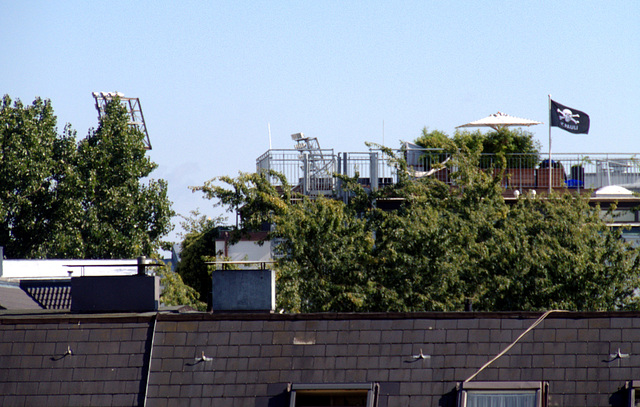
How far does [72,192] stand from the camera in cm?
4659

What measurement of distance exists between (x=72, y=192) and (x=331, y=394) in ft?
119

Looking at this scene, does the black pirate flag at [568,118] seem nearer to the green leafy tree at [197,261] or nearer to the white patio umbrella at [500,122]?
the white patio umbrella at [500,122]

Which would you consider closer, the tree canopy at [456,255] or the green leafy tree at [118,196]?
the tree canopy at [456,255]

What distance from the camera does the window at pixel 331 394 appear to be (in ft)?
41.4

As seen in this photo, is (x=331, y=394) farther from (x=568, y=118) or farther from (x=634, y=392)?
(x=568, y=118)

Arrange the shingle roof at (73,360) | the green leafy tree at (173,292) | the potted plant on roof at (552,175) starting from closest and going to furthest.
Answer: the shingle roof at (73,360) → the green leafy tree at (173,292) → the potted plant on roof at (552,175)

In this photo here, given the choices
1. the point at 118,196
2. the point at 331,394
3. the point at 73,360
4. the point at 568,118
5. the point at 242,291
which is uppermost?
the point at 568,118

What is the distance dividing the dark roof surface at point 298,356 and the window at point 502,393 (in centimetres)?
16

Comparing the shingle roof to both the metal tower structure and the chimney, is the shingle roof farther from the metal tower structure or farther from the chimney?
the metal tower structure

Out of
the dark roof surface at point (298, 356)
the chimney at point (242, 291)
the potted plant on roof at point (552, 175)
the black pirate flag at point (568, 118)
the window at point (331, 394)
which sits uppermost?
the black pirate flag at point (568, 118)

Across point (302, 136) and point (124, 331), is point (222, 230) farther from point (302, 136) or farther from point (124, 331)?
point (124, 331)

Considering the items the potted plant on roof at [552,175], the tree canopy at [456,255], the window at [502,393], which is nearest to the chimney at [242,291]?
the window at [502,393]

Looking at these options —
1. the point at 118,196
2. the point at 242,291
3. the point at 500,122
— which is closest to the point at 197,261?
the point at 118,196

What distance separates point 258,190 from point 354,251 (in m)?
4.39
